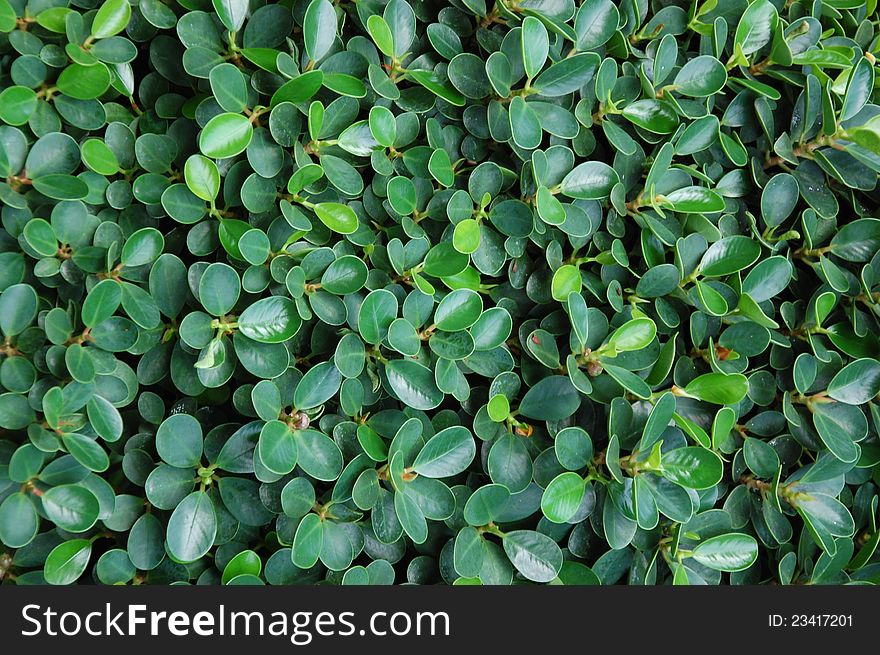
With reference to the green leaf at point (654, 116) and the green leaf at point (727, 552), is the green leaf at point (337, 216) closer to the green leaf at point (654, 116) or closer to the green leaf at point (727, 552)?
the green leaf at point (654, 116)

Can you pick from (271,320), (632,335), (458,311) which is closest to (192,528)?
(271,320)

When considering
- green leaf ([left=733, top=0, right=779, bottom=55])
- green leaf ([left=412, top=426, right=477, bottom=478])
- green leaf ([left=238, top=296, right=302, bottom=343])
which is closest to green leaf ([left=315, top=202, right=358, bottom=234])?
green leaf ([left=238, top=296, right=302, bottom=343])

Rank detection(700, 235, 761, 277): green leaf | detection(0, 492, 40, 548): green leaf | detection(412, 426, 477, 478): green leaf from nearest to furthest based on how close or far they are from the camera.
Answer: detection(0, 492, 40, 548): green leaf < detection(412, 426, 477, 478): green leaf < detection(700, 235, 761, 277): green leaf

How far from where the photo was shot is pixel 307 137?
981 mm

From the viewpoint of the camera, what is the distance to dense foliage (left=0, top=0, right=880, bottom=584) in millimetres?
887

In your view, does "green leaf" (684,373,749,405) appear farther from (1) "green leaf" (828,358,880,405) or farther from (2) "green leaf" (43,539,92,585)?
(2) "green leaf" (43,539,92,585)

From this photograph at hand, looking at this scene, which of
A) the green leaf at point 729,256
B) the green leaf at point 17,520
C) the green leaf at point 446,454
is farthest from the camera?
the green leaf at point 729,256

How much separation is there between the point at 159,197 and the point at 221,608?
0.51 meters

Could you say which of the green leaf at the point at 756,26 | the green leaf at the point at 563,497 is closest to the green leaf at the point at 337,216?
the green leaf at the point at 563,497

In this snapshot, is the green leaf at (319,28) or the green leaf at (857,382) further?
the green leaf at (857,382)

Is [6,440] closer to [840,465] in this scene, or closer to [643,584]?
[643,584]

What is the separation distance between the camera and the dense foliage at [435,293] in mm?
887

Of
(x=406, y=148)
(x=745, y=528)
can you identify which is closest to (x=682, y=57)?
(x=406, y=148)

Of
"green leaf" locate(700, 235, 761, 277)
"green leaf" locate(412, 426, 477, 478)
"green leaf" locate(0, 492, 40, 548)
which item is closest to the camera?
"green leaf" locate(0, 492, 40, 548)
